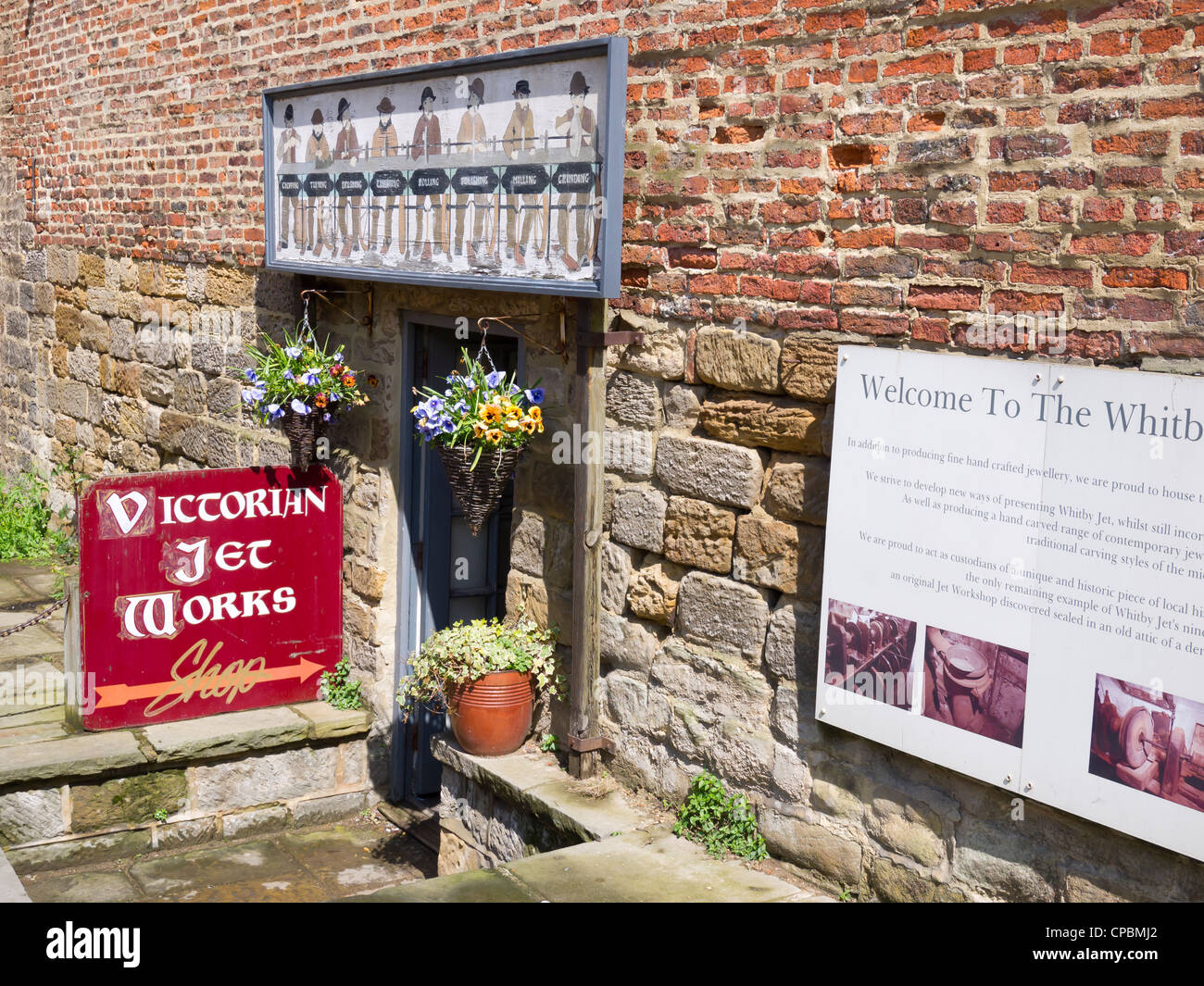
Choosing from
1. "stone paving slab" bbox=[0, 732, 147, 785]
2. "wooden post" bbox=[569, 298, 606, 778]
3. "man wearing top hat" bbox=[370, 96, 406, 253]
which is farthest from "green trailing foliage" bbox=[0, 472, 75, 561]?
"wooden post" bbox=[569, 298, 606, 778]

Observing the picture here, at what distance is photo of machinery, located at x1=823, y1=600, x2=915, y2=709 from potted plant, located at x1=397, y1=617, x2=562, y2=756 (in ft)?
4.73

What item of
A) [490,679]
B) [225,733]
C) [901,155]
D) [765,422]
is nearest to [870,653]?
[765,422]

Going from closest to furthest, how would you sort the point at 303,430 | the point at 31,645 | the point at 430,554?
the point at 303,430
the point at 430,554
the point at 31,645

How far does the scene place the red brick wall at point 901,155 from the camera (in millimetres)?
3072

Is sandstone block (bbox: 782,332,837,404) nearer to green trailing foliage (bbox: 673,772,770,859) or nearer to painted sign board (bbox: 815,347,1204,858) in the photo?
painted sign board (bbox: 815,347,1204,858)

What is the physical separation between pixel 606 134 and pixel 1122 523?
2.09 m

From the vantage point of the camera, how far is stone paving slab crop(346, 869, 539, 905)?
3.85 m

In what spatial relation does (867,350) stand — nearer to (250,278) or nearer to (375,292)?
(375,292)

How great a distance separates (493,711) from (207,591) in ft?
5.50

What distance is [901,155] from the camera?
3586mm

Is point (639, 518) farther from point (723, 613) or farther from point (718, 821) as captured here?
point (718, 821)

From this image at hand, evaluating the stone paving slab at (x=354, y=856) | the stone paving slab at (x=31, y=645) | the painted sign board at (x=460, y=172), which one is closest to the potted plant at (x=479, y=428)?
the painted sign board at (x=460, y=172)

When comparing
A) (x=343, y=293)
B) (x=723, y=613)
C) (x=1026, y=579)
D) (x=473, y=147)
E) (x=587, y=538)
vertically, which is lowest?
(x=723, y=613)

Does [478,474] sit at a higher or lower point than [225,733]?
higher
